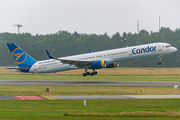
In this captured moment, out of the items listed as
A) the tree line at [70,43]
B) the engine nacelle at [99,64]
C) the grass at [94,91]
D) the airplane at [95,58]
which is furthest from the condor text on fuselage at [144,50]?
the tree line at [70,43]

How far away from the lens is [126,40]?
160250mm

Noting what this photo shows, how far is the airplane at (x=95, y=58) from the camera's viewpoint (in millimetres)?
50000

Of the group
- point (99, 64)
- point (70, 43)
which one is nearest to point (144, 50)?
point (99, 64)

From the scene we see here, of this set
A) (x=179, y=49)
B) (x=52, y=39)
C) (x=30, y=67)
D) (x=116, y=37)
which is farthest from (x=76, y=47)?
(x=30, y=67)

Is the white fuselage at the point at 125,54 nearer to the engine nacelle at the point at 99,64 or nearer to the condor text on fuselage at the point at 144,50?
the condor text on fuselage at the point at 144,50

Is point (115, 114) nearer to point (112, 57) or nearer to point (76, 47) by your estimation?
point (112, 57)

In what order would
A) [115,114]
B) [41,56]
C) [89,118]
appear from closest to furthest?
[89,118] < [115,114] < [41,56]

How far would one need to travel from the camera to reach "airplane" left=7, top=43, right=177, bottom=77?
5000 centimetres

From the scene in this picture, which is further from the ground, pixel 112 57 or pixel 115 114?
pixel 112 57

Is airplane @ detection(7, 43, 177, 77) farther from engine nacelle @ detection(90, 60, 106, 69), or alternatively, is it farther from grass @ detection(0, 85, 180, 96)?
grass @ detection(0, 85, 180, 96)

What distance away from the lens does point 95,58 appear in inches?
2100

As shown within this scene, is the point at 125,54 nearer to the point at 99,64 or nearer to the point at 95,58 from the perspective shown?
the point at 99,64

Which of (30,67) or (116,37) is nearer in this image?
(30,67)

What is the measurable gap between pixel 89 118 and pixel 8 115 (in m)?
5.67
